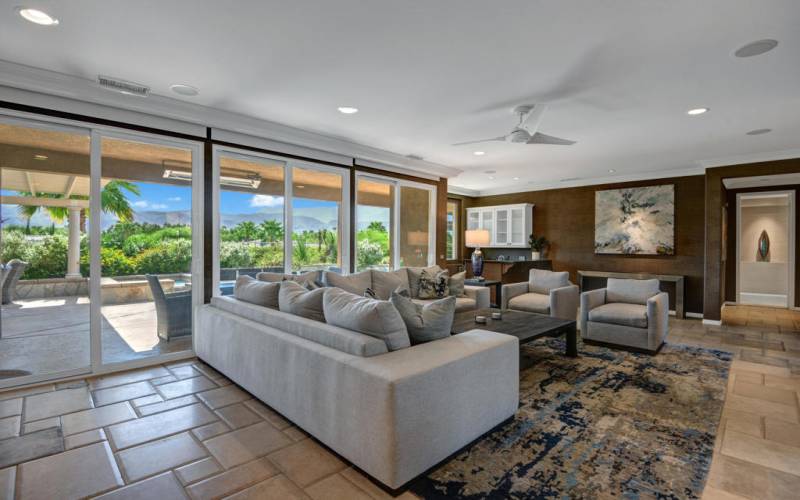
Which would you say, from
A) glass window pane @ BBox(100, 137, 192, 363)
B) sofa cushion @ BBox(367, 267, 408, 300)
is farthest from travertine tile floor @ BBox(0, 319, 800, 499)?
sofa cushion @ BBox(367, 267, 408, 300)

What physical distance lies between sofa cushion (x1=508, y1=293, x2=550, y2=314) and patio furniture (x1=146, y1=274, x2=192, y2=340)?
4.12 metres

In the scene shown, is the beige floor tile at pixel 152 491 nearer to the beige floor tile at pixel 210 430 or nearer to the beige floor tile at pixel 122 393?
the beige floor tile at pixel 210 430

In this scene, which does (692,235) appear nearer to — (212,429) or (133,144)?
(212,429)

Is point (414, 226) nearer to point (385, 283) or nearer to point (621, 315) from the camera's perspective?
point (385, 283)

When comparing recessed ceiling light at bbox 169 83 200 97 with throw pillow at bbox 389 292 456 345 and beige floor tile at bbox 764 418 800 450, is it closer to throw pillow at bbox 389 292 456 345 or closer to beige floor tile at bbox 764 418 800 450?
throw pillow at bbox 389 292 456 345

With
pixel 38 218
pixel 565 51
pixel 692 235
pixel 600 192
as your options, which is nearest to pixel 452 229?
pixel 600 192

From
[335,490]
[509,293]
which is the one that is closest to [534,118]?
[509,293]

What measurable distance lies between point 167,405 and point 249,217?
7.81 feet

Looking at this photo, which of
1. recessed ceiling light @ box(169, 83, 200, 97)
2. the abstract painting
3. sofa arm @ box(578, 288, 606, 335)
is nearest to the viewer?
recessed ceiling light @ box(169, 83, 200, 97)

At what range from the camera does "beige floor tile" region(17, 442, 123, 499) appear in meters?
1.97

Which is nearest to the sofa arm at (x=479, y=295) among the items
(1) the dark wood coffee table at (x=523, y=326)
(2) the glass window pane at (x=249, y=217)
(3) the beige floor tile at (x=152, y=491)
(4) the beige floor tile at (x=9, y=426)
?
(1) the dark wood coffee table at (x=523, y=326)

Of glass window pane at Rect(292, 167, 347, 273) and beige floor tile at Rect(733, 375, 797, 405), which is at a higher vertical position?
glass window pane at Rect(292, 167, 347, 273)

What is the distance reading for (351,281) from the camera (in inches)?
191

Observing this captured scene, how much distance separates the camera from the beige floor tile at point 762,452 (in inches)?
87.9
